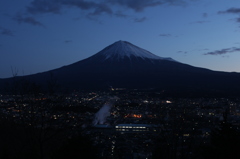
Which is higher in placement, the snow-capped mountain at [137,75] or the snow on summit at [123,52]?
the snow on summit at [123,52]

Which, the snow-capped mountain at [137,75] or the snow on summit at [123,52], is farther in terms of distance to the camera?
the snow on summit at [123,52]

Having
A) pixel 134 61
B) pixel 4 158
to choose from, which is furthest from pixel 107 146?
pixel 134 61

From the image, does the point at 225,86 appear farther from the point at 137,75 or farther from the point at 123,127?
the point at 123,127

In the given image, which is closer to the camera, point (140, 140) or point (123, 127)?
point (140, 140)

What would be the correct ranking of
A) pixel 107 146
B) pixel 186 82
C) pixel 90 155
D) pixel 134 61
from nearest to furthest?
pixel 90 155 < pixel 107 146 < pixel 186 82 < pixel 134 61

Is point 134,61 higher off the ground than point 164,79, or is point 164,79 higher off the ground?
point 134,61

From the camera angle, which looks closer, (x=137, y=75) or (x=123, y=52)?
(x=137, y=75)

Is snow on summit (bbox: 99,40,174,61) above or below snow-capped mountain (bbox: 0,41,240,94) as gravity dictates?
above

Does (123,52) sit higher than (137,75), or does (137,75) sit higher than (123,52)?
(123,52)
